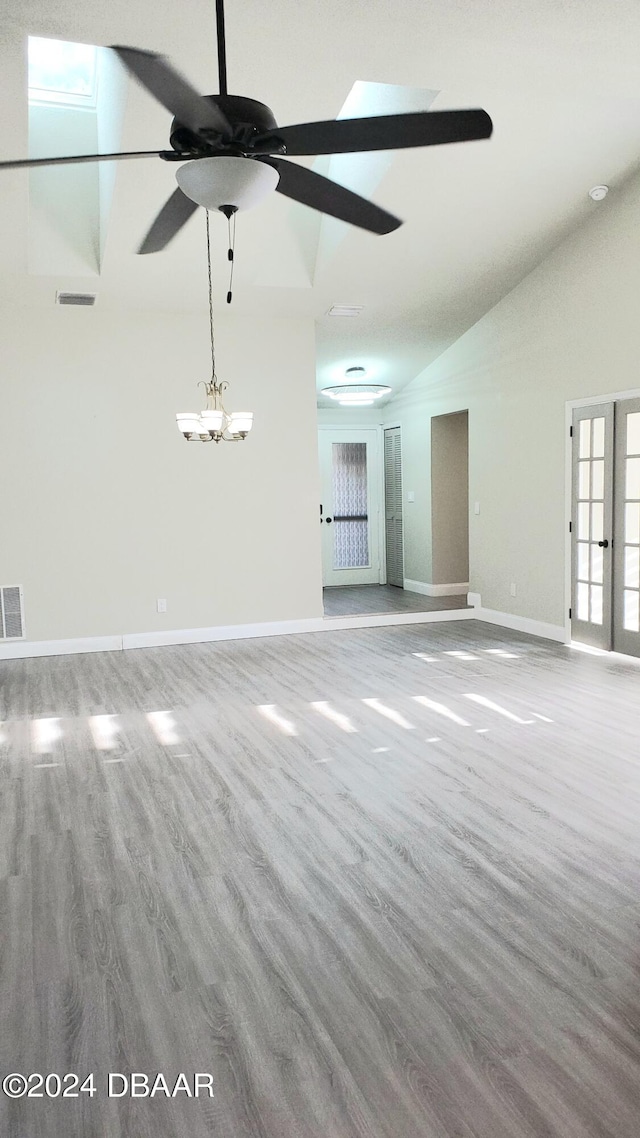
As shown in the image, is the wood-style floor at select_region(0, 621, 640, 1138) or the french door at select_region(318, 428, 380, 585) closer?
the wood-style floor at select_region(0, 621, 640, 1138)

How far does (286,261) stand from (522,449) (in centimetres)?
275

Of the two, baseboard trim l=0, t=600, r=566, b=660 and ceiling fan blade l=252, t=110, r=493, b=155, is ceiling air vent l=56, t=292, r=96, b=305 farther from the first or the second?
ceiling fan blade l=252, t=110, r=493, b=155

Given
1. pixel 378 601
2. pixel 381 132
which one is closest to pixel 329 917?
pixel 381 132

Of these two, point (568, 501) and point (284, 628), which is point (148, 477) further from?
point (568, 501)

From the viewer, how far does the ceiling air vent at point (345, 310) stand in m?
7.60

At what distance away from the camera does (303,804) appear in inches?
141

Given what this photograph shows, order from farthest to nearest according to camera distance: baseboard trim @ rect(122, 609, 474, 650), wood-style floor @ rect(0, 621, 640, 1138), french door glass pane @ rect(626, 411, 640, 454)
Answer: baseboard trim @ rect(122, 609, 474, 650) < french door glass pane @ rect(626, 411, 640, 454) < wood-style floor @ rect(0, 621, 640, 1138)

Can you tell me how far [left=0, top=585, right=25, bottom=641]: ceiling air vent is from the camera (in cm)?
711

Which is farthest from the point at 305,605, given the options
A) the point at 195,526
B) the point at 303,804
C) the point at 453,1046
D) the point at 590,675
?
the point at 453,1046

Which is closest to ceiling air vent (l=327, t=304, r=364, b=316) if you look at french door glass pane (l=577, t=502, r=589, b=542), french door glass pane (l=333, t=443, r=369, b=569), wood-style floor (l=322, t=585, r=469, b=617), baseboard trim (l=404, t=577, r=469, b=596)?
french door glass pane (l=577, t=502, r=589, b=542)

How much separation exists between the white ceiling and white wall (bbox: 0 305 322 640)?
38cm

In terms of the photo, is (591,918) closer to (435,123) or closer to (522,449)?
(435,123)

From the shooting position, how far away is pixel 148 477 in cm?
747

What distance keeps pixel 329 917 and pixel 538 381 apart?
231 inches
